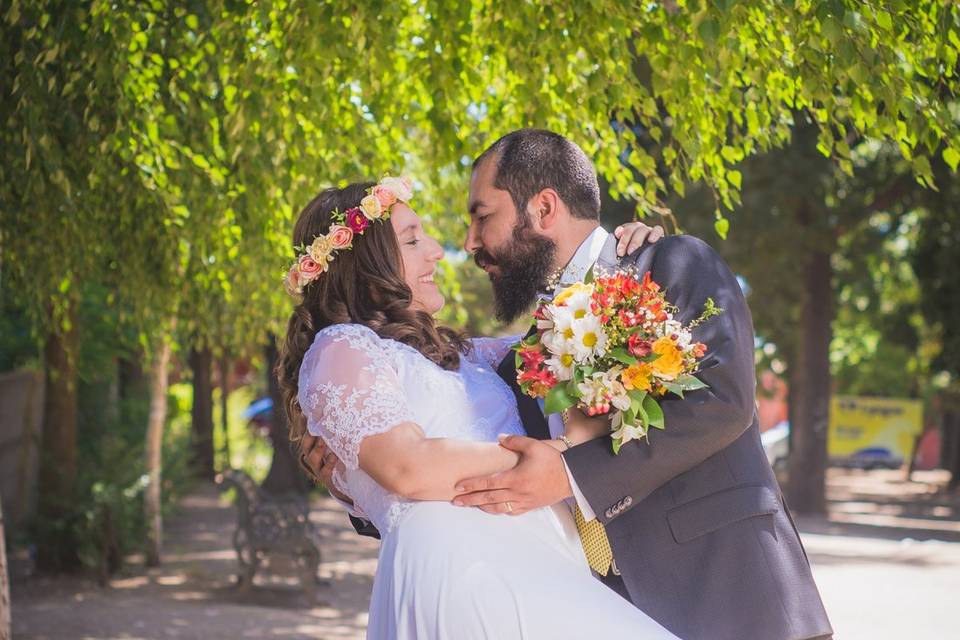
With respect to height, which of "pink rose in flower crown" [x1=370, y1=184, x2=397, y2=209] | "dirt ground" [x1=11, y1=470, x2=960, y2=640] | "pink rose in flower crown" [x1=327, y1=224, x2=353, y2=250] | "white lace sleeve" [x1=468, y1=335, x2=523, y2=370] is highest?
"pink rose in flower crown" [x1=370, y1=184, x2=397, y2=209]

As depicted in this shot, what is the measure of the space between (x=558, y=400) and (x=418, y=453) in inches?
16.1

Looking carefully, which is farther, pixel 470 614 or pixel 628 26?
pixel 628 26

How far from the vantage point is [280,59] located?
5129 mm

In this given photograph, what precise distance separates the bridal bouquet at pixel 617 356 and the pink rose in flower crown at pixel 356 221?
32.3 inches

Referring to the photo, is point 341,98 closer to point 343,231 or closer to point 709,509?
point 343,231

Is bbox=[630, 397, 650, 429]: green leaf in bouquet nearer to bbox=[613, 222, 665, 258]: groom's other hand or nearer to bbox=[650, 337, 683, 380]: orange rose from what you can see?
bbox=[650, 337, 683, 380]: orange rose

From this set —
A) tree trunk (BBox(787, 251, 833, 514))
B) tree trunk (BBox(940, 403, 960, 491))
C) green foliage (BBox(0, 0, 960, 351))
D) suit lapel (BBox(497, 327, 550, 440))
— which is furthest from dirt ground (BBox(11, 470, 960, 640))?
tree trunk (BBox(940, 403, 960, 491))

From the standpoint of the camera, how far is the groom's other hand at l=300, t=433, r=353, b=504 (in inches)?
138

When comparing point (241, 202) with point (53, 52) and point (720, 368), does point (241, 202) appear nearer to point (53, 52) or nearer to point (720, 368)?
point (53, 52)

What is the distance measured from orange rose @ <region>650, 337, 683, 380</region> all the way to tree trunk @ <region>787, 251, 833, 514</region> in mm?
18751

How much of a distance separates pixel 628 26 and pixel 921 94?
53.2 inches

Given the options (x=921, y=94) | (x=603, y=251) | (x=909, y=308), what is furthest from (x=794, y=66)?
(x=909, y=308)

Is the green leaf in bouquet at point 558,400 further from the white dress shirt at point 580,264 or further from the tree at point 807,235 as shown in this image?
the tree at point 807,235

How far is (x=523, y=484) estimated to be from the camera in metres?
3.04
